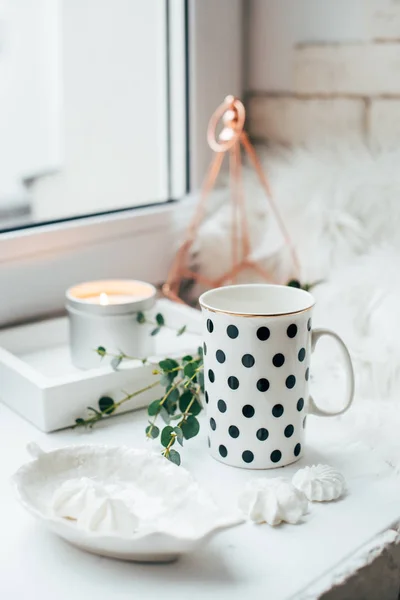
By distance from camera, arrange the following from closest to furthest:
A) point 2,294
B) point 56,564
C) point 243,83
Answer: point 56,564 < point 2,294 < point 243,83

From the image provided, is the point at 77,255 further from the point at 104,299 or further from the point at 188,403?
the point at 188,403

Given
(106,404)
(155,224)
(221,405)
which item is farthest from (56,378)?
(155,224)

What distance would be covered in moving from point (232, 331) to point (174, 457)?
0.37 ft

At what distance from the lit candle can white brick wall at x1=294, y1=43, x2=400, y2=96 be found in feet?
1.32

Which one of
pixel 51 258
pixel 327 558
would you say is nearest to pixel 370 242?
pixel 51 258

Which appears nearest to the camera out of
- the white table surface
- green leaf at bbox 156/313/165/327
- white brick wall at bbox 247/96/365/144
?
the white table surface

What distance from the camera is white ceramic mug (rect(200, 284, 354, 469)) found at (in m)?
0.61

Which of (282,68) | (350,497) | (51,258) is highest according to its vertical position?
(282,68)

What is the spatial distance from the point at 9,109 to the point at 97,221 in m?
0.24

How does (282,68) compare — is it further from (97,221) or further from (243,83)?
(97,221)

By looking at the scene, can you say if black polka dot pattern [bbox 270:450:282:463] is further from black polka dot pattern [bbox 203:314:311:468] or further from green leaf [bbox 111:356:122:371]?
green leaf [bbox 111:356:122:371]

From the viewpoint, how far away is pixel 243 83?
1.12 metres

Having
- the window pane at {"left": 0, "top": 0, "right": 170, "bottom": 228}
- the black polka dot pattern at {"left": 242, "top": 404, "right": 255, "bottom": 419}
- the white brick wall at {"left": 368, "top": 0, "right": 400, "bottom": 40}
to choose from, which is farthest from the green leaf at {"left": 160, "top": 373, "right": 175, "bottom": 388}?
the white brick wall at {"left": 368, "top": 0, "right": 400, "bottom": 40}

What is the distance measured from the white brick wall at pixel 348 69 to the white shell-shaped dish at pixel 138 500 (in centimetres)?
59
